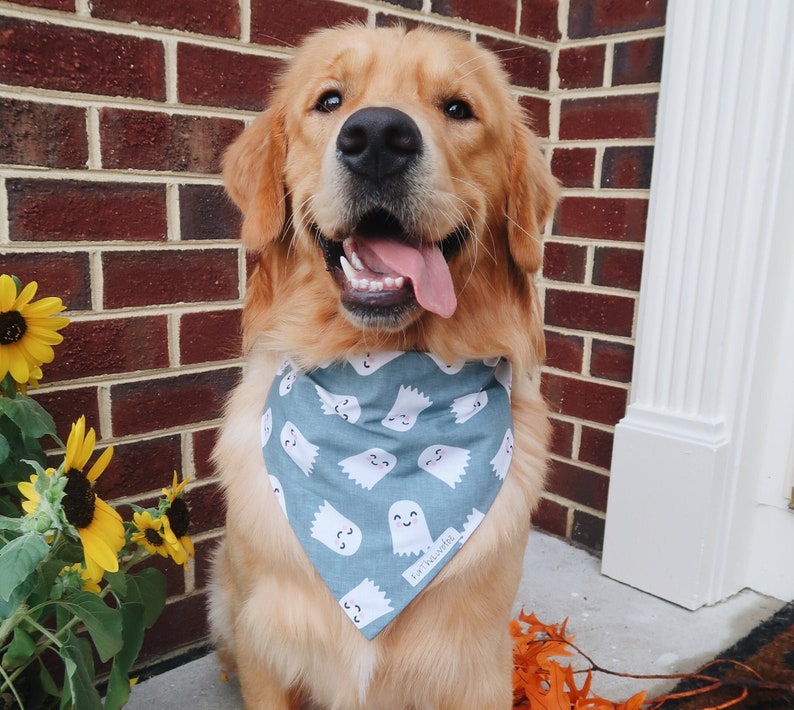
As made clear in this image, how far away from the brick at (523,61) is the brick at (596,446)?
3.93 ft

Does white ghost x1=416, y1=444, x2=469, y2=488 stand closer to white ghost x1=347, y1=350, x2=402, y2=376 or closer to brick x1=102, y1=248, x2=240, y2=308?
white ghost x1=347, y1=350, x2=402, y2=376

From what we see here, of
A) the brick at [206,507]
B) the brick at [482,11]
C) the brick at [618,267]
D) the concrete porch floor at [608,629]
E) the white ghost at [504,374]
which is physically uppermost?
the brick at [482,11]

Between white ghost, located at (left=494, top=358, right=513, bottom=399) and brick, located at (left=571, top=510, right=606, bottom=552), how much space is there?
1152mm

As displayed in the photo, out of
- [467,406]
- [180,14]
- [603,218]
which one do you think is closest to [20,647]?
[467,406]

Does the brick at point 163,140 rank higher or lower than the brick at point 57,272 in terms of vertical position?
higher

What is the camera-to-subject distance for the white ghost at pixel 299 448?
1.38 metres

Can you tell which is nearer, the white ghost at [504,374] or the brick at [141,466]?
the white ghost at [504,374]

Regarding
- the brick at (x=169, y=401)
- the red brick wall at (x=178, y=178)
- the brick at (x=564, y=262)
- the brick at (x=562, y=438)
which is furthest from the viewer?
the brick at (x=562, y=438)

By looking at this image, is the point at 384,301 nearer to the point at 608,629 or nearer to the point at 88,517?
the point at 88,517

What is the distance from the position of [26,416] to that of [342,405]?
57cm

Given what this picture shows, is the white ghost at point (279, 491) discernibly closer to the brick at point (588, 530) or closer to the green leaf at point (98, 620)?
the green leaf at point (98, 620)

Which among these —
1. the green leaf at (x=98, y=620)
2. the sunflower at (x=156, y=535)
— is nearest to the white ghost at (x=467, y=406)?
the sunflower at (x=156, y=535)

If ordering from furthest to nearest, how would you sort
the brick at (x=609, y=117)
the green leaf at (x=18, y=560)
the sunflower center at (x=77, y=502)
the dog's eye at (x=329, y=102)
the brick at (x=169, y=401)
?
the brick at (x=609, y=117)
the brick at (x=169, y=401)
the dog's eye at (x=329, y=102)
the sunflower center at (x=77, y=502)
the green leaf at (x=18, y=560)

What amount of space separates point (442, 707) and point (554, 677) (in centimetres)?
37
